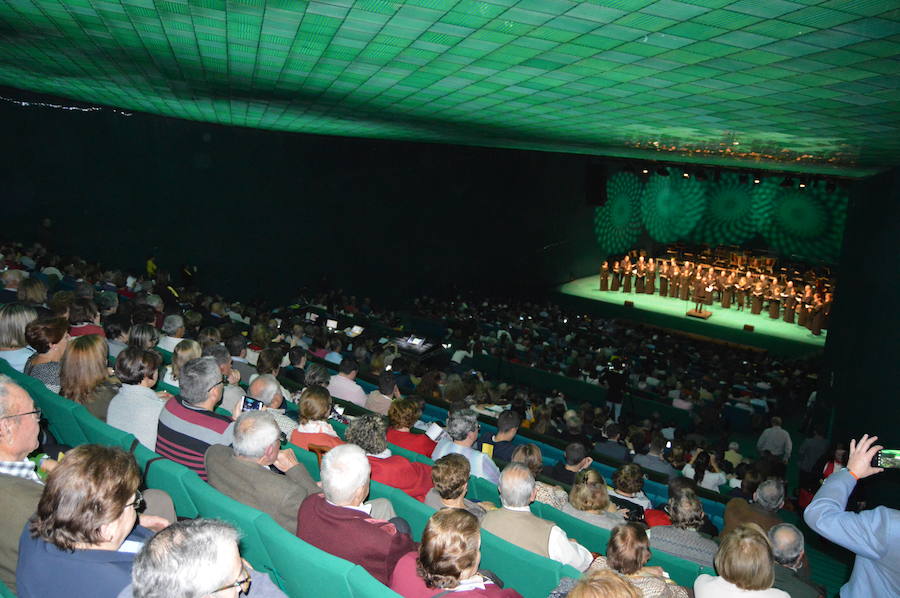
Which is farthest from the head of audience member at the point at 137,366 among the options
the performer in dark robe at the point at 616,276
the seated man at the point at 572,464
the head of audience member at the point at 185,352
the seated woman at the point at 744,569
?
the performer in dark robe at the point at 616,276

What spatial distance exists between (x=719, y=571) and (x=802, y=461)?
724 centimetres

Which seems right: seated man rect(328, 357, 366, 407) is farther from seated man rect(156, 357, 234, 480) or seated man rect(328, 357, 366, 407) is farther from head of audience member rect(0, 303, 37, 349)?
seated man rect(156, 357, 234, 480)

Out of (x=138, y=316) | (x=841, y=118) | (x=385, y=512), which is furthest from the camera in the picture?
(x=841, y=118)

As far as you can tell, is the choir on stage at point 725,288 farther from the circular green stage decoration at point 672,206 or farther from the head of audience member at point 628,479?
the head of audience member at point 628,479

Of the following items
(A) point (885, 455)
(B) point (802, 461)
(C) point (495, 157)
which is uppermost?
(C) point (495, 157)

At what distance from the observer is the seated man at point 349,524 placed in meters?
2.53

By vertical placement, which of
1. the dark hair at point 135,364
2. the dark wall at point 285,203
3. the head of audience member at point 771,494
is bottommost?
the head of audience member at point 771,494

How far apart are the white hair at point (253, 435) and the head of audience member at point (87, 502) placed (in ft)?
2.96

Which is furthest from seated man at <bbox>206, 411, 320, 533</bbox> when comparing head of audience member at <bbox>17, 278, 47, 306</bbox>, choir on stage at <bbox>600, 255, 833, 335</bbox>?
choir on stage at <bbox>600, 255, 833, 335</bbox>

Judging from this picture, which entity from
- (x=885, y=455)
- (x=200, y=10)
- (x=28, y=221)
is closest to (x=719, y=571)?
(x=885, y=455)

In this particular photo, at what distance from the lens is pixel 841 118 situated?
270 inches

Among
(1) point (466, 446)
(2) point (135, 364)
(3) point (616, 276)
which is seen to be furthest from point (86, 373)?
(3) point (616, 276)

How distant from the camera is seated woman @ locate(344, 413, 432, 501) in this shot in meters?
3.59

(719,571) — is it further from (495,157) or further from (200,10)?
(495,157)
